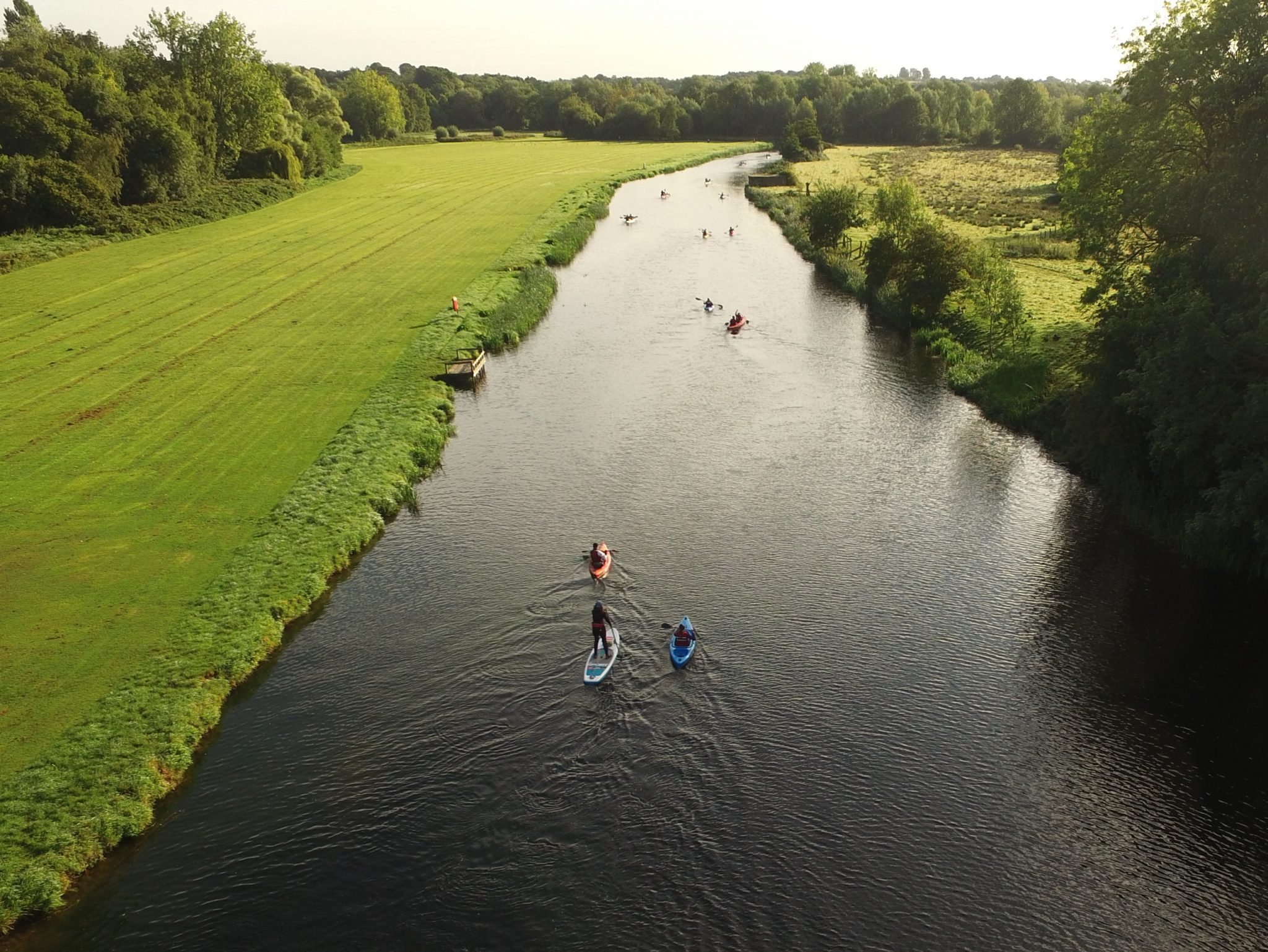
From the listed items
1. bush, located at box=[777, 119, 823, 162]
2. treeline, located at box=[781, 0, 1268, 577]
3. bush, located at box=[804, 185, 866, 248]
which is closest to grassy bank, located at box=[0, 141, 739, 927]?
bush, located at box=[804, 185, 866, 248]

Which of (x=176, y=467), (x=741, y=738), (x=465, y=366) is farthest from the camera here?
(x=465, y=366)

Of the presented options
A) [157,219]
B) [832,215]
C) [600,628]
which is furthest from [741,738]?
[157,219]

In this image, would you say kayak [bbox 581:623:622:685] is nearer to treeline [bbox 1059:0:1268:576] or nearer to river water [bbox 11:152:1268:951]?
river water [bbox 11:152:1268:951]

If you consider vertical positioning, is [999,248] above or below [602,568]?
above

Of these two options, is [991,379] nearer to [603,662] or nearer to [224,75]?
[603,662]

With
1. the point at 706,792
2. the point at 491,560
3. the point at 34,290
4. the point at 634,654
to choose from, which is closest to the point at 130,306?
the point at 34,290

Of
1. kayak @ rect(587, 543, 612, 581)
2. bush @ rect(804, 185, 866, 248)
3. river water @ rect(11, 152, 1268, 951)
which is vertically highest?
bush @ rect(804, 185, 866, 248)

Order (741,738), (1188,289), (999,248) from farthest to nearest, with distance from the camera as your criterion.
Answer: (999,248), (1188,289), (741,738)
